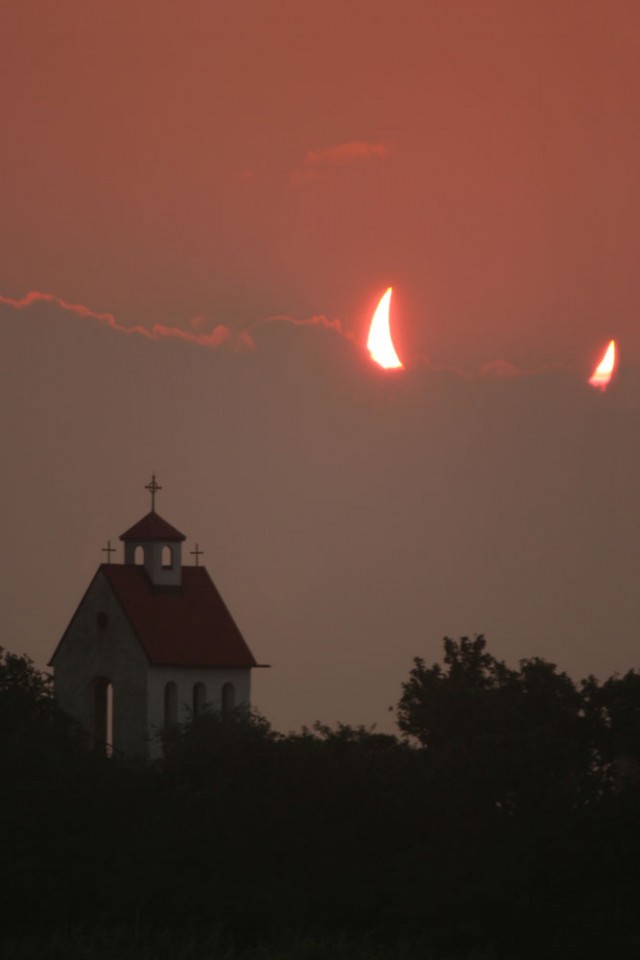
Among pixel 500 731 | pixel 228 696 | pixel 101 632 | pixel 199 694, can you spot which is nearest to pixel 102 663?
pixel 101 632

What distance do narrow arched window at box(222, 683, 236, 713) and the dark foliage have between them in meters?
22.0

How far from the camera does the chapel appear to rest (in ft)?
277

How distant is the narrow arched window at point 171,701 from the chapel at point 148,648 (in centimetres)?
3

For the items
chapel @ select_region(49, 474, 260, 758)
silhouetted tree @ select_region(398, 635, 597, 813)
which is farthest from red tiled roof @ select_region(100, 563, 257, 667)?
silhouetted tree @ select_region(398, 635, 597, 813)

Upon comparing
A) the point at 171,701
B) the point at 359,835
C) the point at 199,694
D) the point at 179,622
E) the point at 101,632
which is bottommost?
the point at 359,835

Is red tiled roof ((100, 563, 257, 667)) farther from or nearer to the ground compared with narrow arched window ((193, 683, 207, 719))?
farther from the ground

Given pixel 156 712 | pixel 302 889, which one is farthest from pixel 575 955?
pixel 156 712

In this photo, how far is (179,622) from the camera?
8556 centimetres

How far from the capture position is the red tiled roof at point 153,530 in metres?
84.6

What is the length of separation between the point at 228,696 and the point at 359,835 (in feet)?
99.6

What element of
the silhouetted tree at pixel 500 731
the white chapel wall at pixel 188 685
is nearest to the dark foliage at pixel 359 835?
the silhouetted tree at pixel 500 731

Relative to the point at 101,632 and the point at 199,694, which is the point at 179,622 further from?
the point at 101,632

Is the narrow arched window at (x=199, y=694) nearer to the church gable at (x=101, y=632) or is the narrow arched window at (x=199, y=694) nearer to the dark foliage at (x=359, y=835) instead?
the church gable at (x=101, y=632)

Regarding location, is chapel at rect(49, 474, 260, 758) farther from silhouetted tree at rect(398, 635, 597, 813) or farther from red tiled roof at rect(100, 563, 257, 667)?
silhouetted tree at rect(398, 635, 597, 813)
